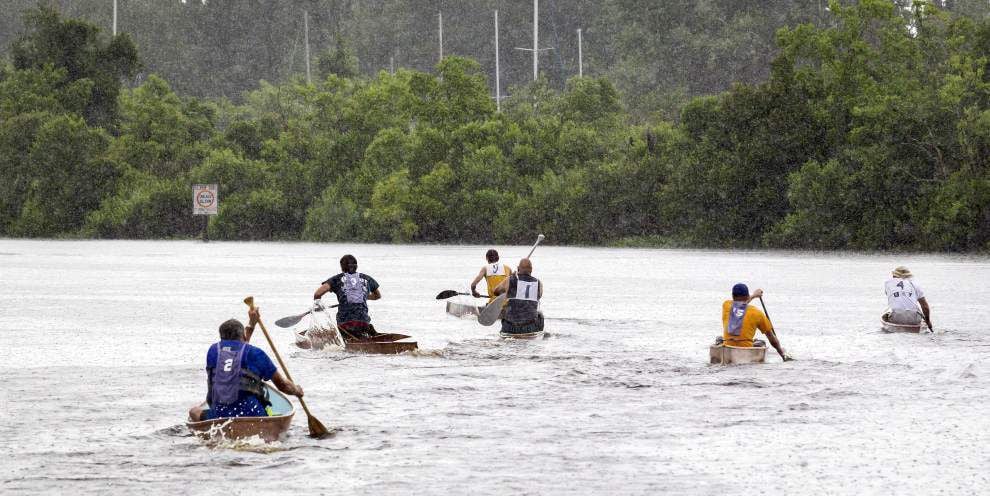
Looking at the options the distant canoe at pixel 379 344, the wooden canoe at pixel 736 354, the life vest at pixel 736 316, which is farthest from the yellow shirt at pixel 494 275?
the life vest at pixel 736 316

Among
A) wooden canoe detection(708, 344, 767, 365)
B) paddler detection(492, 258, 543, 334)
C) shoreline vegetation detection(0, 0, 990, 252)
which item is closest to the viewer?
wooden canoe detection(708, 344, 767, 365)

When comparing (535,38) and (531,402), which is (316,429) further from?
(535,38)

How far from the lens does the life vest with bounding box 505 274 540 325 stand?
936 inches

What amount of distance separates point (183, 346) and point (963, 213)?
40274 millimetres

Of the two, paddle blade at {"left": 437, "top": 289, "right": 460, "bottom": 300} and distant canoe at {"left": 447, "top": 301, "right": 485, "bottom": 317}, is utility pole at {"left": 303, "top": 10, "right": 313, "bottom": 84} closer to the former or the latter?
distant canoe at {"left": 447, "top": 301, "right": 485, "bottom": 317}

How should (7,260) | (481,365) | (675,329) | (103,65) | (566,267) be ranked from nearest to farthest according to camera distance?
1. (481,365)
2. (675,329)
3. (566,267)
4. (7,260)
5. (103,65)

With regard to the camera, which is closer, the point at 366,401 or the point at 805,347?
Answer: the point at 366,401

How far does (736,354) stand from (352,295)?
564 centimetres

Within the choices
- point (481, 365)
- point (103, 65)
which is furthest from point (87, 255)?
point (481, 365)

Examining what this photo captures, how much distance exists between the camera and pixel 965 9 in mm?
92750

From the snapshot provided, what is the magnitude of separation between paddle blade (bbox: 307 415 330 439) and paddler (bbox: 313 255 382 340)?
6557 mm

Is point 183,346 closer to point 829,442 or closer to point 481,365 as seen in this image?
point 481,365

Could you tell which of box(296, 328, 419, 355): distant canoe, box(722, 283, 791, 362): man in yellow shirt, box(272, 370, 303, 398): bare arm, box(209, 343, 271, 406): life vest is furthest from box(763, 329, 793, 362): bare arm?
box(209, 343, 271, 406): life vest

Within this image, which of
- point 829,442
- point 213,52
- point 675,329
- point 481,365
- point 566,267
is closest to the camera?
point 829,442
